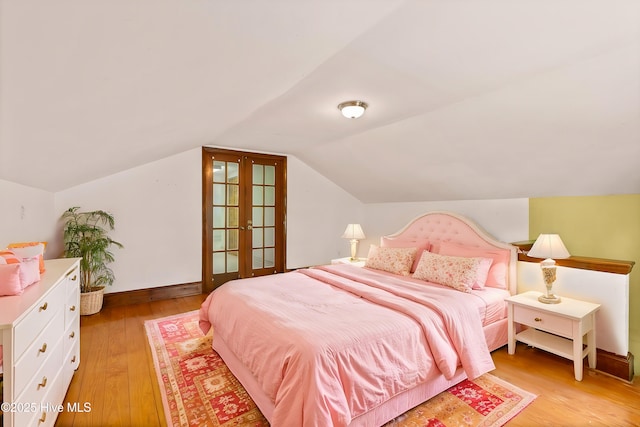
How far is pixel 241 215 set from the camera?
484cm

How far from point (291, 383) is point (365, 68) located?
1907 mm

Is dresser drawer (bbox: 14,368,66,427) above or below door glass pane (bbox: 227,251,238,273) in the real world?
below

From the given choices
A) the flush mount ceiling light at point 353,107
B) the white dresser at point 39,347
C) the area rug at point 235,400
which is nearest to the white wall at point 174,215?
the white dresser at point 39,347

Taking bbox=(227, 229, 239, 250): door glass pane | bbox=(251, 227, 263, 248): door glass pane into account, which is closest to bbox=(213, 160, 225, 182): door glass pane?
bbox=(227, 229, 239, 250): door glass pane

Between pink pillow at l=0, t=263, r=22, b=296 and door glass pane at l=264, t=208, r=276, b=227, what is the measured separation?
12.1ft

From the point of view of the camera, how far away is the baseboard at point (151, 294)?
3914mm

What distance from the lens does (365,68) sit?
1999mm

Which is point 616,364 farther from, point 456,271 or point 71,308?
point 71,308

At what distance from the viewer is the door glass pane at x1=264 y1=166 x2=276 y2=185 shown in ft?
16.7

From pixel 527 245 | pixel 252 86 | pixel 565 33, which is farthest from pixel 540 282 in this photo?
pixel 252 86

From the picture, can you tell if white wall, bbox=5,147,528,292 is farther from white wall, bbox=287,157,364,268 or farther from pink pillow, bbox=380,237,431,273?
pink pillow, bbox=380,237,431,273

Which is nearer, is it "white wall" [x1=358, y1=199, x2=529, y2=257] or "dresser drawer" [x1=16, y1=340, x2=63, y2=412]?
"dresser drawer" [x1=16, y1=340, x2=63, y2=412]

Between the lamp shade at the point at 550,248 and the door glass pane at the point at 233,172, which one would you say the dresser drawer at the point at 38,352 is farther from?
the lamp shade at the point at 550,248

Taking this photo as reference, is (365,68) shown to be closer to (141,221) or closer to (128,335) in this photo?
(128,335)
